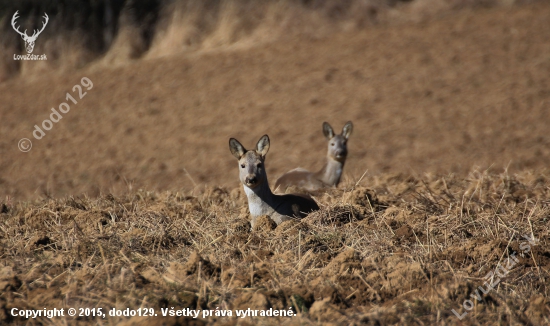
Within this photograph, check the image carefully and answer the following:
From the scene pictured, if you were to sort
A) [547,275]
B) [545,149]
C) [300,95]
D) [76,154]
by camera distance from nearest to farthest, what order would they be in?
[547,275] < [545,149] < [76,154] < [300,95]

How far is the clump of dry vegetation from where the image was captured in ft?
15.7

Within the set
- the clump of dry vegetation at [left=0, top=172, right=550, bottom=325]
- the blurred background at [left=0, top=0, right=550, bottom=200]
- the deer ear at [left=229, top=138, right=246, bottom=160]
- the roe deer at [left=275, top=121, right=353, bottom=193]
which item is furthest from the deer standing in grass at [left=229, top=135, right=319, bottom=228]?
the blurred background at [left=0, top=0, right=550, bottom=200]

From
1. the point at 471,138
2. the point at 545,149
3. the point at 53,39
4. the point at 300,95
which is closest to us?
the point at 545,149

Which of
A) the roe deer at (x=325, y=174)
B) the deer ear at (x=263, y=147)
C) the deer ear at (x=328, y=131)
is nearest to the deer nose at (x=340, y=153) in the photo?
the roe deer at (x=325, y=174)

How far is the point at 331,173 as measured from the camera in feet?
36.5

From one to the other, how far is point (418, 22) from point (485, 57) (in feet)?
13.9

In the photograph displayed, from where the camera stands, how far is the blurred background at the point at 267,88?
1630 centimetres

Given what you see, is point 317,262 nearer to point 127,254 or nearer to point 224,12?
point 127,254

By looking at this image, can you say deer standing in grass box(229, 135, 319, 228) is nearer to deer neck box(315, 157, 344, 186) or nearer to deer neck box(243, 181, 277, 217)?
deer neck box(243, 181, 277, 217)

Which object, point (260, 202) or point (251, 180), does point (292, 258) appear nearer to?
point (251, 180)

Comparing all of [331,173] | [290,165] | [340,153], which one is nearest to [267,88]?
[290,165]

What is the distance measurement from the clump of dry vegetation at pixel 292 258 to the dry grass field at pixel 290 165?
24 millimetres

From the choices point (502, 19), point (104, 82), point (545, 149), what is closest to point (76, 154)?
point (104, 82)

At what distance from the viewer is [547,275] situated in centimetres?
553
